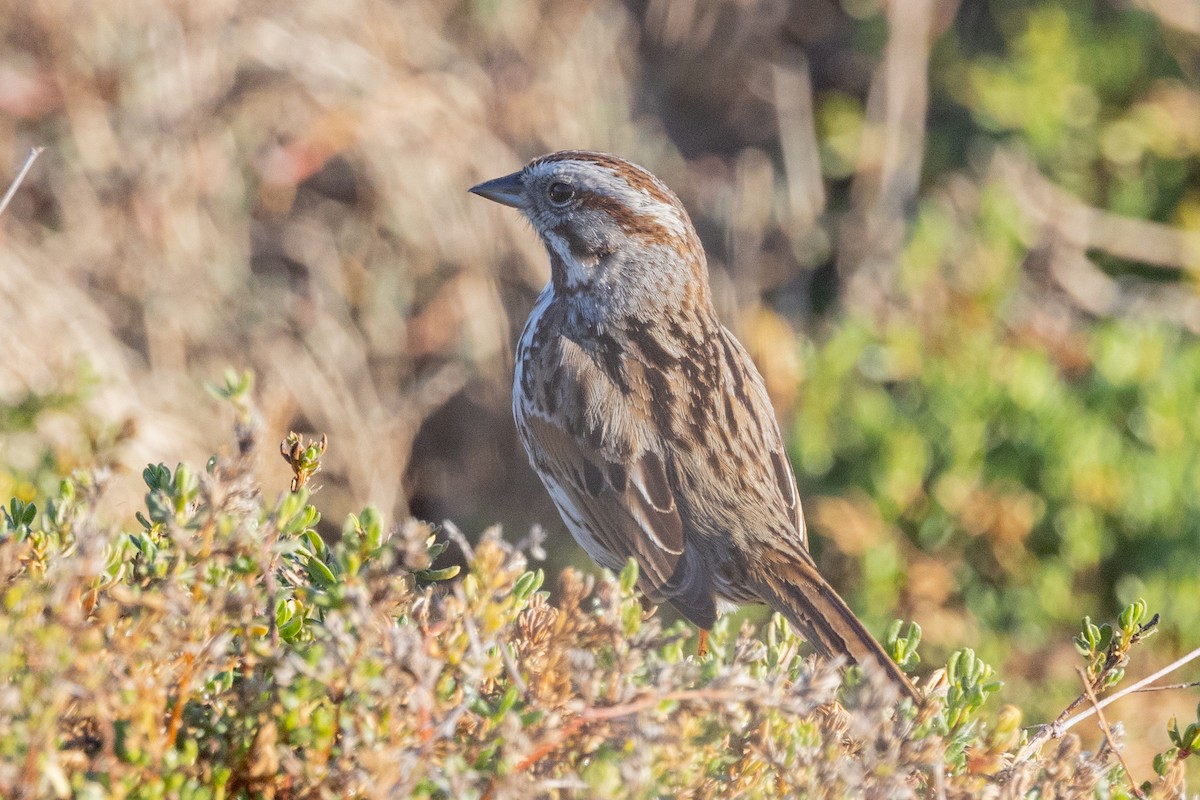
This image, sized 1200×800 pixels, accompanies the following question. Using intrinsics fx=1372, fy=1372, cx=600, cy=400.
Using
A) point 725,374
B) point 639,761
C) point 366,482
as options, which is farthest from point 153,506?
point 366,482

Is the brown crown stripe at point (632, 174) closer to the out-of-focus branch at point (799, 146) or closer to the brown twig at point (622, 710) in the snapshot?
the brown twig at point (622, 710)

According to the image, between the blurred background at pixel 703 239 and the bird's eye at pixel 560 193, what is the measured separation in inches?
70.7

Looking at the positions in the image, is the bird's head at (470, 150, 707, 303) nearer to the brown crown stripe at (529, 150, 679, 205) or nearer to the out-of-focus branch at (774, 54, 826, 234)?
the brown crown stripe at (529, 150, 679, 205)

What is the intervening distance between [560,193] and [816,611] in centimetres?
164

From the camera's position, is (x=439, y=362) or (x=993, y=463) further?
(x=439, y=362)

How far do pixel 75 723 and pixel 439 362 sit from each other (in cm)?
541

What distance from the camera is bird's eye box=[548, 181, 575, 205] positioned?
4.25m

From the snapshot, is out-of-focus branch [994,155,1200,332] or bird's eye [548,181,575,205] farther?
out-of-focus branch [994,155,1200,332]

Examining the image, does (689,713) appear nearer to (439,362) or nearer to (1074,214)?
(439,362)

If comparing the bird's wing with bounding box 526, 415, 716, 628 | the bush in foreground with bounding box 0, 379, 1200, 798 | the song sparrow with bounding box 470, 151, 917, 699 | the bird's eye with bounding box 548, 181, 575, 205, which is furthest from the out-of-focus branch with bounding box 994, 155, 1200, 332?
the bush in foreground with bounding box 0, 379, 1200, 798

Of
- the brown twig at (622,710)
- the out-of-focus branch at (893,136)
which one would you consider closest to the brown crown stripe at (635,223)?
the brown twig at (622,710)

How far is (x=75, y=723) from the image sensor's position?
190 centimetres

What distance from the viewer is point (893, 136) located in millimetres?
8008

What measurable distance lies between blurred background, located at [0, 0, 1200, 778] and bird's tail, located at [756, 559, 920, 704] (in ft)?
5.86
